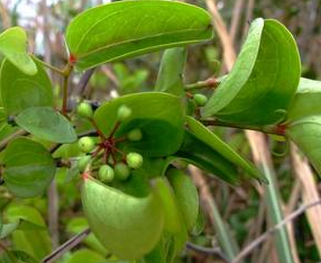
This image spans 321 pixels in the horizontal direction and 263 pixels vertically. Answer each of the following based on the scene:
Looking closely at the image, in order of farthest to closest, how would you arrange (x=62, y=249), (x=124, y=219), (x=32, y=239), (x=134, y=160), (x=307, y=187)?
(x=307, y=187)
(x=32, y=239)
(x=62, y=249)
(x=134, y=160)
(x=124, y=219)

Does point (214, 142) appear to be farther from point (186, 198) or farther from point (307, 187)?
point (307, 187)

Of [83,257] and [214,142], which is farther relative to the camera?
[83,257]

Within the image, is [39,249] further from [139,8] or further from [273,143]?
[273,143]

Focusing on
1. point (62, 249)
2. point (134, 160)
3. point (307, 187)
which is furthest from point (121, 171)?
point (307, 187)

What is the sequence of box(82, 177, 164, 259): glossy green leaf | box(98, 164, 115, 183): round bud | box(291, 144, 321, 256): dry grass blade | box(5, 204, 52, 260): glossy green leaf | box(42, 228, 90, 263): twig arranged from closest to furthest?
1. box(82, 177, 164, 259): glossy green leaf
2. box(98, 164, 115, 183): round bud
3. box(42, 228, 90, 263): twig
4. box(5, 204, 52, 260): glossy green leaf
5. box(291, 144, 321, 256): dry grass blade

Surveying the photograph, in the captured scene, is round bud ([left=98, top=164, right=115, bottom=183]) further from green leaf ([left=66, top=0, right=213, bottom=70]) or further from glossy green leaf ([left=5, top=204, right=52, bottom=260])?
glossy green leaf ([left=5, top=204, right=52, bottom=260])

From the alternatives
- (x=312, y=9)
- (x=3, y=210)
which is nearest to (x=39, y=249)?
(x=3, y=210)

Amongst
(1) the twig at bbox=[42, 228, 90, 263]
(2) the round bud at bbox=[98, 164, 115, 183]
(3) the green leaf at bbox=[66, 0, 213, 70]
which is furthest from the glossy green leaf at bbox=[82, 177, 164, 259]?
(1) the twig at bbox=[42, 228, 90, 263]
